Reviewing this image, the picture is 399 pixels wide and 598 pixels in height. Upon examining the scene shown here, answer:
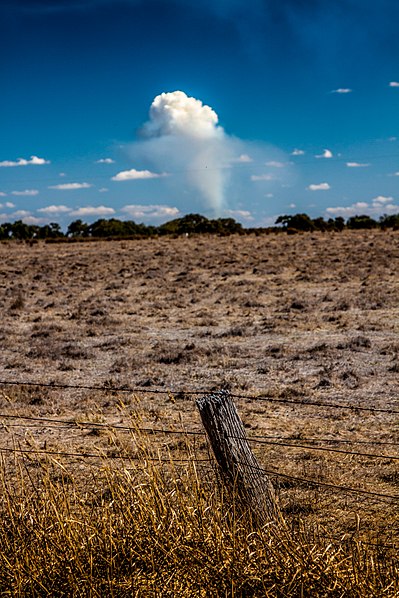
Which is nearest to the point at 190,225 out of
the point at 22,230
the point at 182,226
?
the point at 182,226

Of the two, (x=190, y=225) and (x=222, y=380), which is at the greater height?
(x=190, y=225)

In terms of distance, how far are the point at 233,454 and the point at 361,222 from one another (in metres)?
71.5

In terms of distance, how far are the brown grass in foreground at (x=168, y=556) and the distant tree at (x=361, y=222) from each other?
214ft

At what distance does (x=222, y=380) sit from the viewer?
1181cm

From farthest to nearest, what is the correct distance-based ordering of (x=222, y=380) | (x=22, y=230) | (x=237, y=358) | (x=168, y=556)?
(x=22, y=230) → (x=237, y=358) → (x=222, y=380) → (x=168, y=556)

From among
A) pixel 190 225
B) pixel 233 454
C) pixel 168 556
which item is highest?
pixel 190 225

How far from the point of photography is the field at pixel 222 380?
5.92m

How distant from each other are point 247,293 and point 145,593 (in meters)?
21.0

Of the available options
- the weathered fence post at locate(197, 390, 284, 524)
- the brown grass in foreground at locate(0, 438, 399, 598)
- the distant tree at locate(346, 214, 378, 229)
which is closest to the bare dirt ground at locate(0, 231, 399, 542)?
the weathered fence post at locate(197, 390, 284, 524)

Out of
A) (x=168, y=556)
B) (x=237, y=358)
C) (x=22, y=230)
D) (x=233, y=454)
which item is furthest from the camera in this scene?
(x=22, y=230)

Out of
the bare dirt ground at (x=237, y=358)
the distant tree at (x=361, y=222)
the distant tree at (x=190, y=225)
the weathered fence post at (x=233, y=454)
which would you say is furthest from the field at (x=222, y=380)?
the distant tree at (x=190, y=225)

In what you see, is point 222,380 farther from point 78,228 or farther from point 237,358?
point 78,228

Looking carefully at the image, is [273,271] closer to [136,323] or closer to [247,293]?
[247,293]

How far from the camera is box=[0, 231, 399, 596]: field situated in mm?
5918
